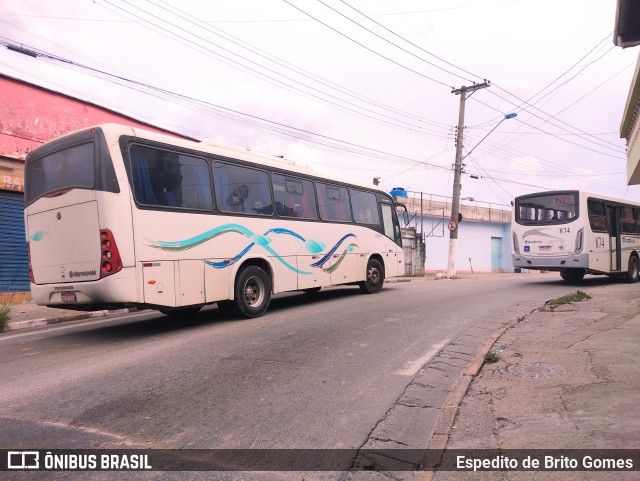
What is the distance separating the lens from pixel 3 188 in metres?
12.5

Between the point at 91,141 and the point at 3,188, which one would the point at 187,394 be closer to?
the point at 91,141

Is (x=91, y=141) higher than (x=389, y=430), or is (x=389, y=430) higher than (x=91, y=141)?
(x=91, y=141)

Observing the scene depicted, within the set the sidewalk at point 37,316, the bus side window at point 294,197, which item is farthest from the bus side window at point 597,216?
the sidewalk at point 37,316

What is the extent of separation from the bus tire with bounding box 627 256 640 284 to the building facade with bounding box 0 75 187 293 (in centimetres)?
2013

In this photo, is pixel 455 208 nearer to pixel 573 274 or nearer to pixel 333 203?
pixel 573 274

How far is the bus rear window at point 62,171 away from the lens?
6.75 m

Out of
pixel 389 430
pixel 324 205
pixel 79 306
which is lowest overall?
pixel 389 430

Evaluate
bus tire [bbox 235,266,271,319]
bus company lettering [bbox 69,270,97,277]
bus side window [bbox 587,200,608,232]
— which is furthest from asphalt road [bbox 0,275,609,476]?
bus side window [bbox 587,200,608,232]

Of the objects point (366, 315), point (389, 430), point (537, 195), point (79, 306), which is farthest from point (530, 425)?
point (537, 195)

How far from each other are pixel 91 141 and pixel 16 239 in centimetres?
832

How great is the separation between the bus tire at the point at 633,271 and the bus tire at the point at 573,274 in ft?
5.30

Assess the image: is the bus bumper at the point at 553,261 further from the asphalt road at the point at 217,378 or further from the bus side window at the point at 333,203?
the bus side window at the point at 333,203

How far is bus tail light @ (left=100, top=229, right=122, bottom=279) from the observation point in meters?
6.47

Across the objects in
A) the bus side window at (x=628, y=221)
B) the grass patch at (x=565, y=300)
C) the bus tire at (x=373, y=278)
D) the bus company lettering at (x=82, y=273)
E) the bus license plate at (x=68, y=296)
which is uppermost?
the bus side window at (x=628, y=221)
